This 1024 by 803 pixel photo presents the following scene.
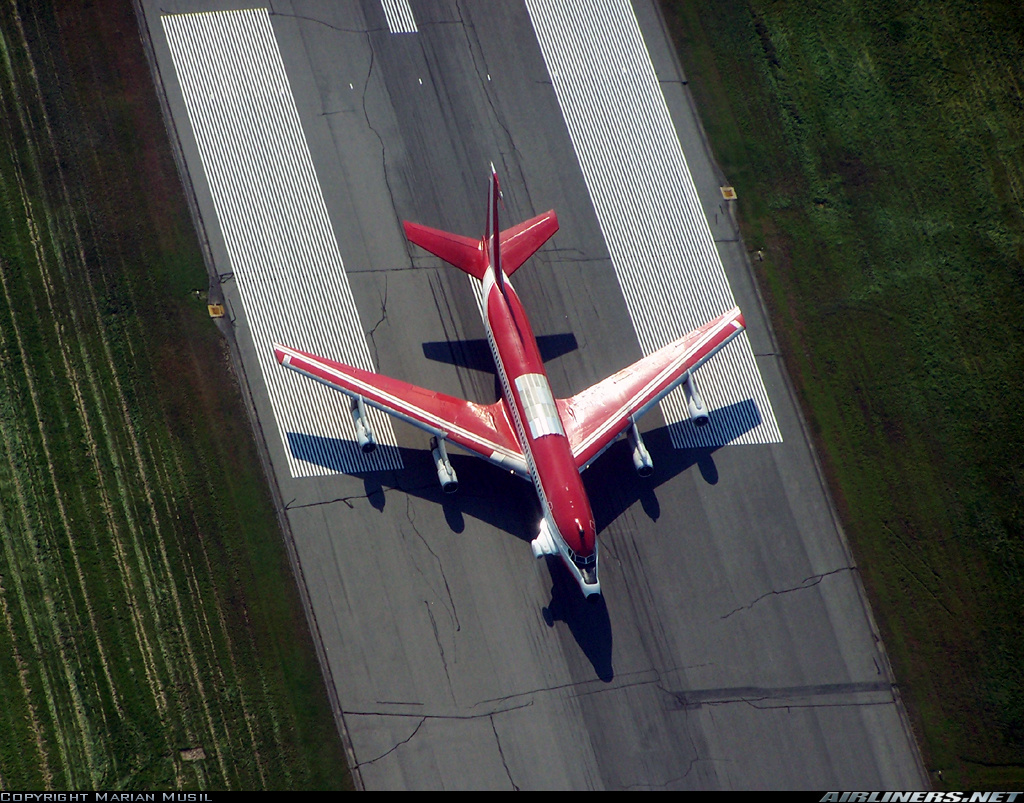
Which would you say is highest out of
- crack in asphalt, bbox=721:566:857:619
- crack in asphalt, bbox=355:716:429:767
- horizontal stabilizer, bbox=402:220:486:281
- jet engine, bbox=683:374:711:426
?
horizontal stabilizer, bbox=402:220:486:281

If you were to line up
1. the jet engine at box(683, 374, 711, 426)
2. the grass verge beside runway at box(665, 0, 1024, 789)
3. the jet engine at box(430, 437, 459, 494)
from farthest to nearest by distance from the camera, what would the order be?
the jet engine at box(683, 374, 711, 426) → the grass verge beside runway at box(665, 0, 1024, 789) → the jet engine at box(430, 437, 459, 494)

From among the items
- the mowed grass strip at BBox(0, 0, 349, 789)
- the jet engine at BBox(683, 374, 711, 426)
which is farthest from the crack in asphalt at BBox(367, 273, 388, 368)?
the jet engine at BBox(683, 374, 711, 426)

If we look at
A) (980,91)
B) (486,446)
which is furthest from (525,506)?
(980,91)

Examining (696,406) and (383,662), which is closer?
(383,662)

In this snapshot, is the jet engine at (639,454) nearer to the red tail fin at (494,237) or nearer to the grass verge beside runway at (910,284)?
the red tail fin at (494,237)

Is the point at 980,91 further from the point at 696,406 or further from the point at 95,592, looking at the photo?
the point at 95,592

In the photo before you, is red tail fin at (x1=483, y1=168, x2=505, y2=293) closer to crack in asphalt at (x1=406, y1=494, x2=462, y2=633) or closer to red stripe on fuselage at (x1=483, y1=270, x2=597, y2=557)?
red stripe on fuselage at (x1=483, y1=270, x2=597, y2=557)
